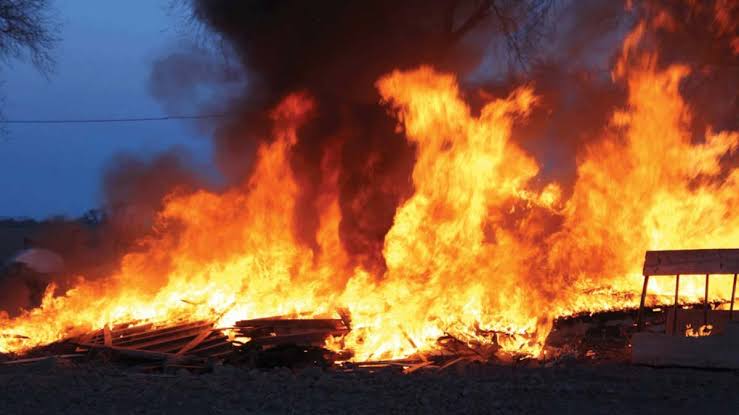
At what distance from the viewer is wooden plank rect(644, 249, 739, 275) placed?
7.60m

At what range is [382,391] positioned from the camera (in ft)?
21.0

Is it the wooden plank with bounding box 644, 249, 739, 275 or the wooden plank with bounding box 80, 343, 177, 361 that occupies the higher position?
the wooden plank with bounding box 644, 249, 739, 275

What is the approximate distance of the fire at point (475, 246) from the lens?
9031mm

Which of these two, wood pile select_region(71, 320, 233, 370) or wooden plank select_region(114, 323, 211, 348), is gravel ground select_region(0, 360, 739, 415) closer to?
wood pile select_region(71, 320, 233, 370)

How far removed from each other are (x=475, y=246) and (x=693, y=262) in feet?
9.18

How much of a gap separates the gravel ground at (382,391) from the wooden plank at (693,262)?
48.0 inches

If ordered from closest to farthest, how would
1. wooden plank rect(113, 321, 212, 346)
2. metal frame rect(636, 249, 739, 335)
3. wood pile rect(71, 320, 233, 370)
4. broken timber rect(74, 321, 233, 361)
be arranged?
metal frame rect(636, 249, 739, 335) < wood pile rect(71, 320, 233, 370) < broken timber rect(74, 321, 233, 361) < wooden plank rect(113, 321, 212, 346)

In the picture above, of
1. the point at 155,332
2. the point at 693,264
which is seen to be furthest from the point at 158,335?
the point at 693,264

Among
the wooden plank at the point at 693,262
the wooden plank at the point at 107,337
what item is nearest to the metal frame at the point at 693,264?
the wooden plank at the point at 693,262

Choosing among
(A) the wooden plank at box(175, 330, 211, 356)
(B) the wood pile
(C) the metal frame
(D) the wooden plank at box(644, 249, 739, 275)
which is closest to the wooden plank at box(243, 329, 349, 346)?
(B) the wood pile

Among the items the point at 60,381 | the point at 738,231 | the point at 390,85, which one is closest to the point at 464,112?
the point at 390,85

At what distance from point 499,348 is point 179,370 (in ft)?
12.1

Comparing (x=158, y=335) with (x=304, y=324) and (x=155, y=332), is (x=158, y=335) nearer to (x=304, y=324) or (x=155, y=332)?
(x=155, y=332)

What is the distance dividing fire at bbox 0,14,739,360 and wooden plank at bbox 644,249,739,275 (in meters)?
1.44
